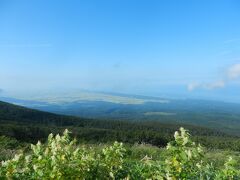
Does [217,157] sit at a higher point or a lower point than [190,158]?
lower

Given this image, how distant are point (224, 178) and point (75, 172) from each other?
9.44 feet

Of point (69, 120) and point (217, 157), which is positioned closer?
point (217, 157)

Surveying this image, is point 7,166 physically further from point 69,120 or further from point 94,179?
point 69,120

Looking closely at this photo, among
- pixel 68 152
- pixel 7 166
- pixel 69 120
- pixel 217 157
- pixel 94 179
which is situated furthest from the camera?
pixel 69 120

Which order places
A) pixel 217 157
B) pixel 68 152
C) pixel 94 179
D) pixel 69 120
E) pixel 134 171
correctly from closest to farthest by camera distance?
pixel 68 152 → pixel 94 179 → pixel 134 171 → pixel 217 157 → pixel 69 120

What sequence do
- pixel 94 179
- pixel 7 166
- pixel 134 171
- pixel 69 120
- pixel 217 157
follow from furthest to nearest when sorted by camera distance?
pixel 69 120 → pixel 217 157 → pixel 134 171 → pixel 94 179 → pixel 7 166

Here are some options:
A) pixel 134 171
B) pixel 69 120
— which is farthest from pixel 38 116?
pixel 134 171

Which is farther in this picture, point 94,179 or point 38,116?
point 38,116

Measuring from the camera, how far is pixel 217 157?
18797mm

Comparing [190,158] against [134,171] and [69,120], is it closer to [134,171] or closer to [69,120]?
[134,171]

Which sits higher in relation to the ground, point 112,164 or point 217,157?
point 112,164

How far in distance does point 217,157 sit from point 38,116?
342ft

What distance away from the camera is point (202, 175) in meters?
8.61

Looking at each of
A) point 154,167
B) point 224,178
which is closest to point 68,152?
point 154,167
